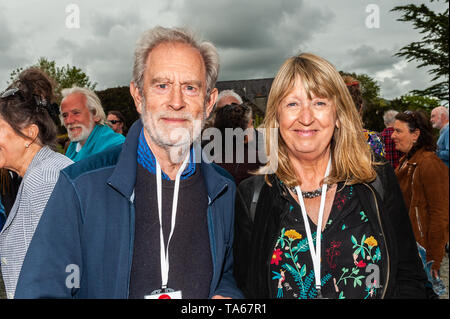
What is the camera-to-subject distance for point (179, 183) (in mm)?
2084

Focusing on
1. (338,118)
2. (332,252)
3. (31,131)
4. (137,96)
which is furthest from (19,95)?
(332,252)

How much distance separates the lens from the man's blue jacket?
165 centimetres

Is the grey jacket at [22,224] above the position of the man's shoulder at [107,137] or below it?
below

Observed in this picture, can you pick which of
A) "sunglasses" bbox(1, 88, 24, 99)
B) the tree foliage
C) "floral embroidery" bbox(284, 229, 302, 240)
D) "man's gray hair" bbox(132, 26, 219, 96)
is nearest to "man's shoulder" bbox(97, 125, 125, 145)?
"sunglasses" bbox(1, 88, 24, 99)

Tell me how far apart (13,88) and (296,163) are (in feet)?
6.85

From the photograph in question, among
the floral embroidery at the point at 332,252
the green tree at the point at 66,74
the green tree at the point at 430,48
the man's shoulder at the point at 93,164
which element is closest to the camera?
the man's shoulder at the point at 93,164

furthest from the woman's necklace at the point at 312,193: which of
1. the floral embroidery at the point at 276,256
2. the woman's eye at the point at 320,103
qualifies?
the woman's eye at the point at 320,103

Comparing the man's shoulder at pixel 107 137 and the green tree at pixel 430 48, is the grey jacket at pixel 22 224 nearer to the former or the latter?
the man's shoulder at pixel 107 137

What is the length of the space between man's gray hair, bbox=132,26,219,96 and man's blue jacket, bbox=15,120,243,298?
0.66 m

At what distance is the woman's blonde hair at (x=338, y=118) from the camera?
2.05 metres

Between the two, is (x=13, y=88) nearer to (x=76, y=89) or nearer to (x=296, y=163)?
(x=296, y=163)

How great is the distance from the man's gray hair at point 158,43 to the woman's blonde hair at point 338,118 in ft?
1.57

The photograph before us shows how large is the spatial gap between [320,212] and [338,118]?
0.60m
